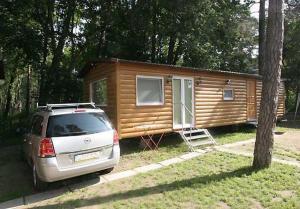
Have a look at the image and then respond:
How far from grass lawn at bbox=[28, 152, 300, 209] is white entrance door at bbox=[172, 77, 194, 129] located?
4.04m

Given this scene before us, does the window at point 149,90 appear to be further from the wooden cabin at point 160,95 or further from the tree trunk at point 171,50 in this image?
the tree trunk at point 171,50

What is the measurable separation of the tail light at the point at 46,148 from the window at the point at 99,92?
4.78 meters

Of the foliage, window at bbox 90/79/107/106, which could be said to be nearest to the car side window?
window at bbox 90/79/107/106

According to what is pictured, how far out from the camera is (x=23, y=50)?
642 inches

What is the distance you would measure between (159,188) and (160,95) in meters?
5.26

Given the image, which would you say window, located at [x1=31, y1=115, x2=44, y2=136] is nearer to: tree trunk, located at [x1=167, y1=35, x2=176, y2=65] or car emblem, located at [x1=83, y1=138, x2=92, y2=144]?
car emblem, located at [x1=83, y1=138, x2=92, y2=144]

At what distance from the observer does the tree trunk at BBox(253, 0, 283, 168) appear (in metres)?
7.36

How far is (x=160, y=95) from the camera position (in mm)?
11266

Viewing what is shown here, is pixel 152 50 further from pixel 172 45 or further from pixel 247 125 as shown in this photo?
pixel 247 125

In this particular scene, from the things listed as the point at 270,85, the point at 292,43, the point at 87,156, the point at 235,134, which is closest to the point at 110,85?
the point at 87,156

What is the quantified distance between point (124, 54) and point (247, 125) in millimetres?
8262

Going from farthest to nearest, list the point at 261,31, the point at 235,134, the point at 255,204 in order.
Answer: the point at 261,31 < the point at 235,134 < the point at 255,204

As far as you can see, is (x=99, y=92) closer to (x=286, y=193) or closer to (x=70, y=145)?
(x=70, y=145)

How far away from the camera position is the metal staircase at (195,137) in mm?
10781
